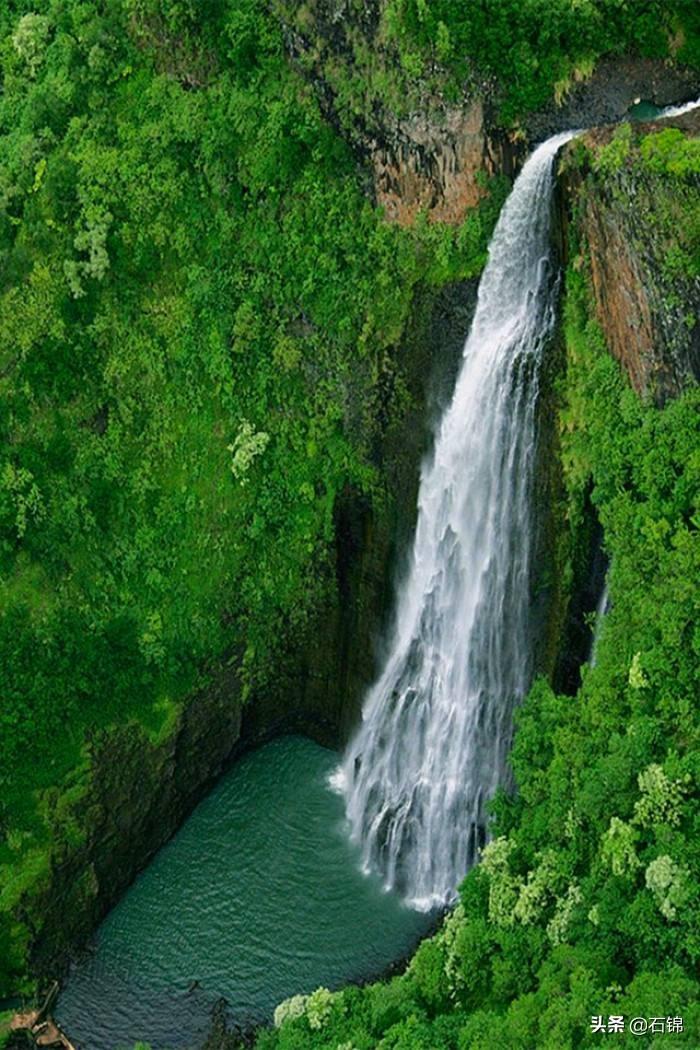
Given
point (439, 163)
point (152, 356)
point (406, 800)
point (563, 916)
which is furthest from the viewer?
point (152, 356)

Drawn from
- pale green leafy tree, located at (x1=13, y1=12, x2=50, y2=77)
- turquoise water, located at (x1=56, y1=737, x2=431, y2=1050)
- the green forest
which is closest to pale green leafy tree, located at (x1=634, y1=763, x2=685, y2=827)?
the green forest

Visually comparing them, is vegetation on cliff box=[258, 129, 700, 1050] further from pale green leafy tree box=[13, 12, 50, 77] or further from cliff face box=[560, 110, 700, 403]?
pale green leafy tree box=[13, 12, 50, 77]

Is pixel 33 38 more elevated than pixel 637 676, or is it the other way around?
pixel 33 38

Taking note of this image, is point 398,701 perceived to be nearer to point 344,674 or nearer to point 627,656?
point 344,674

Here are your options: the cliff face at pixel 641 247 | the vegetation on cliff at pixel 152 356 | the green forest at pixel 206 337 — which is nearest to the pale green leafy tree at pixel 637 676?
the green forest at pixel 206 337

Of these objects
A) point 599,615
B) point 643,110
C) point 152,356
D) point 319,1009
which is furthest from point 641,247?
point 319,1009

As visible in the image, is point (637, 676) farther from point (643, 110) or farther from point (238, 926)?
point (643, 110)
